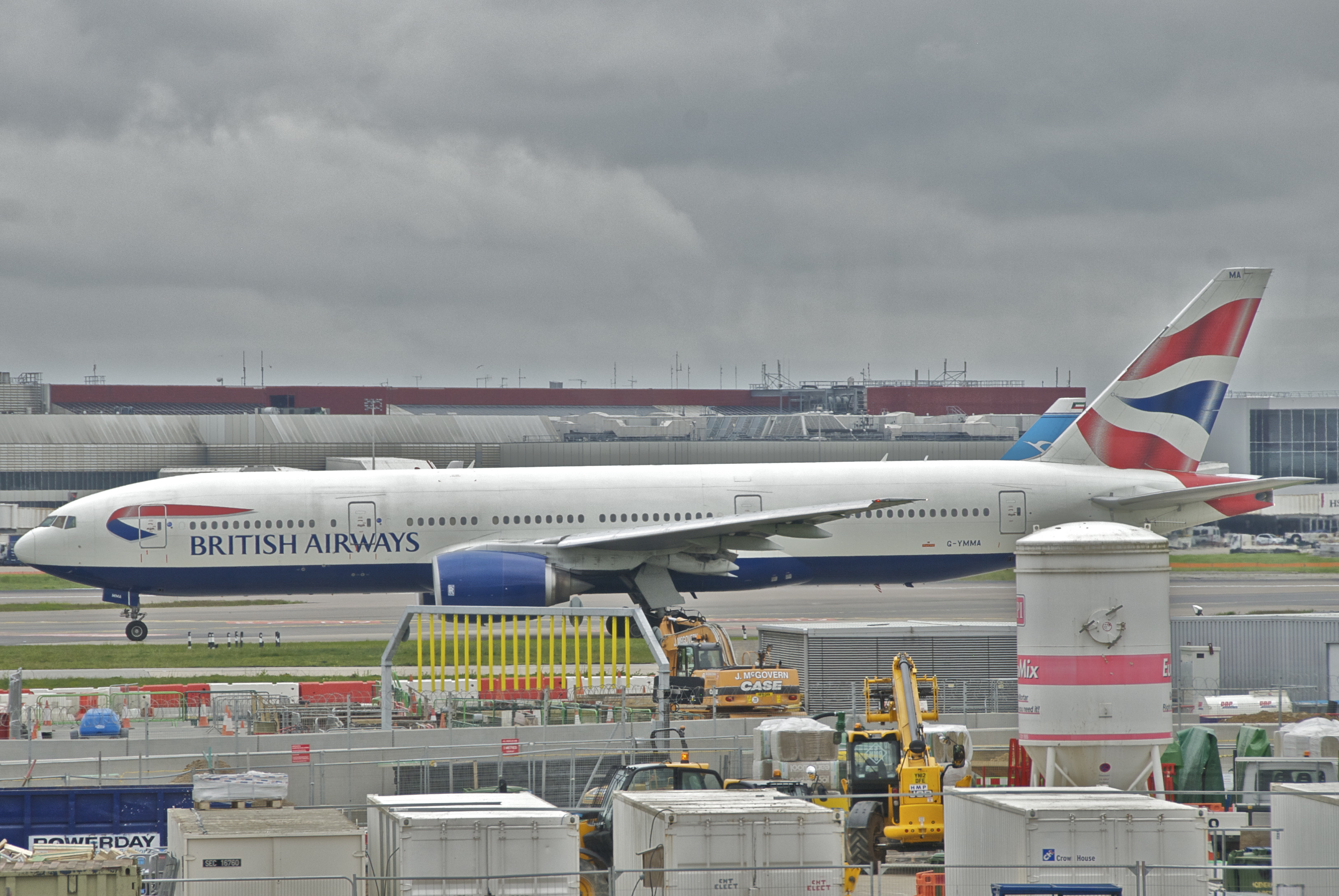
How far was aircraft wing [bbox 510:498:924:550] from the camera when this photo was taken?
34.1 metres

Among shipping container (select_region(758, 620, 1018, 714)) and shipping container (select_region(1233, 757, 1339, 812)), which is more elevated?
→ shipping container (select_region(758, 620, 1018, 714))

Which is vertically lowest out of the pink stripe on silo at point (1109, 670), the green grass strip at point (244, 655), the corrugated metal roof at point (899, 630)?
the green grass strip at point (244, 655)

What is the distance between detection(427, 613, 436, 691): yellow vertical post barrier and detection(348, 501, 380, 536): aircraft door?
267 cm

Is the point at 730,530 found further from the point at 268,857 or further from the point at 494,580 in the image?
the point at 268,857

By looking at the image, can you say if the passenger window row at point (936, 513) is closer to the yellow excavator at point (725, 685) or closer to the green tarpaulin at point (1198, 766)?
the yellow excavator at point (725, 685)

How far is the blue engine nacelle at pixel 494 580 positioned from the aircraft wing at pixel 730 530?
0.91 m

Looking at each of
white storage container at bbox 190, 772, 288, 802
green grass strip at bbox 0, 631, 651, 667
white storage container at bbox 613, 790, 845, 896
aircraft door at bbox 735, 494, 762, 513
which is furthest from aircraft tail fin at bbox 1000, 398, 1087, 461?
white storage container at bbox 613, 790, 845, 896

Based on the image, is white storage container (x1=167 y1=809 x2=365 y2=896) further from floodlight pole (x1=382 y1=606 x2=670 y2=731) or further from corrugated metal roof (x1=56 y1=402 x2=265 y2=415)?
corrugated metal roof (x1=56 y1=402 x2=265 y2=415)

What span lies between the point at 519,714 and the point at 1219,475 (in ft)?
67.9

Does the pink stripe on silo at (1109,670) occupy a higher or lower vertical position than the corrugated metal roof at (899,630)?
higher

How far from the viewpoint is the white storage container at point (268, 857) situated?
46.5ft

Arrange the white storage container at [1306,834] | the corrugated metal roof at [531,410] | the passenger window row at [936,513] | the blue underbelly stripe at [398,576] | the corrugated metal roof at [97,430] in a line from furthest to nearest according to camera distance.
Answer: the corrugated metal roof at [531,410] → the corrugated metal roof at [97,430] → the passenger window row at [936,513] → the blue underbelly stripe at [398,576] → the white storage container at [1306,834]

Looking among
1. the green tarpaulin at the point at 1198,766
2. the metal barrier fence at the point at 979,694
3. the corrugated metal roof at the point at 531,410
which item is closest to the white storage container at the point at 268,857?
the green tarpaulin at the point at 1198,766

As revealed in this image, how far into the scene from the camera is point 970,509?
37531 mm
